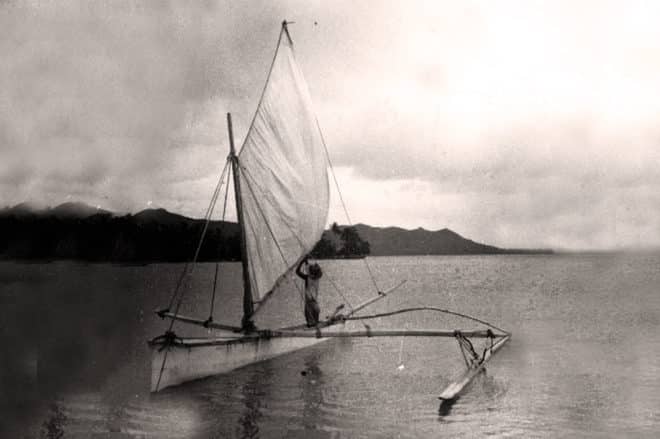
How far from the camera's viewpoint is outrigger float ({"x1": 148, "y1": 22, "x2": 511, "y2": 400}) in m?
14.3

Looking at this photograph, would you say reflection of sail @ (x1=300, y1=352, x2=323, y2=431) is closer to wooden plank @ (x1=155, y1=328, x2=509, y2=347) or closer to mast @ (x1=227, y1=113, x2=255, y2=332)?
wooden plank @ (x1=155, y1=328, x2=509, y2=347)

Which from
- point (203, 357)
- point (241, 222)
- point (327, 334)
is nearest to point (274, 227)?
point (241, 222)

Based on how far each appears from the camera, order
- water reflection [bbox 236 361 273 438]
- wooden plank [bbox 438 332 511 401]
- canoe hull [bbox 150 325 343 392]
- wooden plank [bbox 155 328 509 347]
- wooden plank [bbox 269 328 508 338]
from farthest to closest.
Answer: wooden plank [bbox 269 328 508 338], wooden plank [bbox 155 328 509 347], canoe hull [bbox 150 325 343 392], wooden plank [bbox 438 332 511 401], water reflection [bbox 236 361 273 438]

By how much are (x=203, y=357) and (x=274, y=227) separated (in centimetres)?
379

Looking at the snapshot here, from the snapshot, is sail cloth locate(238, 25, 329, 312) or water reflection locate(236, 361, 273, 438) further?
sail cloth locate(238, 25, 329, 312)

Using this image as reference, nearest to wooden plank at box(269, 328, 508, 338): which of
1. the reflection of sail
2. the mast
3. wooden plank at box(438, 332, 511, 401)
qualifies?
wooden plank at box(438, 332, 511, 401)

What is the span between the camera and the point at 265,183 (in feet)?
52.2

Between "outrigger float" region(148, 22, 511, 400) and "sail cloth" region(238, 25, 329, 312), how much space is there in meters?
0.02

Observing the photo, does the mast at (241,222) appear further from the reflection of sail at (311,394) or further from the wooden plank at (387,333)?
the reflection of sail at (311,394)

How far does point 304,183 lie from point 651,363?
10986 mm

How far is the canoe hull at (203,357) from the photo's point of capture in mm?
13000

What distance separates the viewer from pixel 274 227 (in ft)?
52.6

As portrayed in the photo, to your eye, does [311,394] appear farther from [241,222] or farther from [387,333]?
[241,222]

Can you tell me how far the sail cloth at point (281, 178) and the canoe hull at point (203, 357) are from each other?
1.28m
